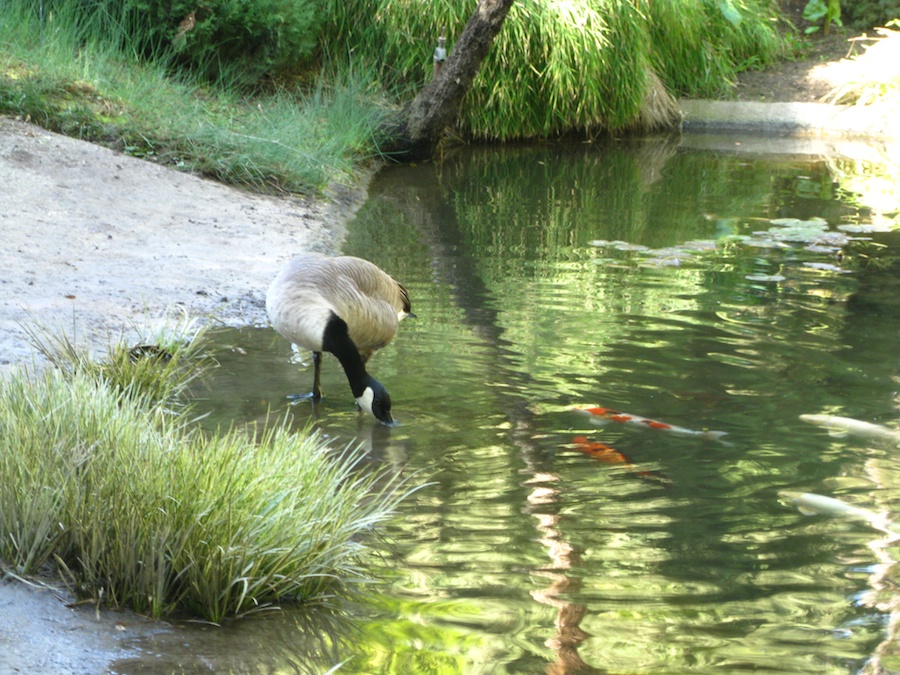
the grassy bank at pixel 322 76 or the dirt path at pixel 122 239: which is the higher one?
the grassy bank at pixel 322 76

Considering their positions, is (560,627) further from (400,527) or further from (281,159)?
(281,159)

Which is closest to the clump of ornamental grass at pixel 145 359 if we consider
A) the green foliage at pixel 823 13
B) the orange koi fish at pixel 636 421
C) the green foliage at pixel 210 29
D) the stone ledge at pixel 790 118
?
the orange koi fish at pixel 636 421

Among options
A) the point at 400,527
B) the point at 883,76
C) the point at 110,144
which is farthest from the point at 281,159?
the point at 883,76

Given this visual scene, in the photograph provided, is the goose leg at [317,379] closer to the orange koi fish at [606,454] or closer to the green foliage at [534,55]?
the orange koi fish at [606,454]

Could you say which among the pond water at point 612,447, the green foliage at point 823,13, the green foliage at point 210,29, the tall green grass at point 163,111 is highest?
the green foliage at point 823,13

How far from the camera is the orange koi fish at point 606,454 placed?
14.6 feet

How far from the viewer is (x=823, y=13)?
21609 millimetres

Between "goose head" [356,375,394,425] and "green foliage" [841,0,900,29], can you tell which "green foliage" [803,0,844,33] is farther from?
"goose head" [356,375,394,425]

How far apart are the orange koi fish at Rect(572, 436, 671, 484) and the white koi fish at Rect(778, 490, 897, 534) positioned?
54cm

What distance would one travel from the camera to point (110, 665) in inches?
106

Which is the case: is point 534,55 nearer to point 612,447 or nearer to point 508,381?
point 508,381

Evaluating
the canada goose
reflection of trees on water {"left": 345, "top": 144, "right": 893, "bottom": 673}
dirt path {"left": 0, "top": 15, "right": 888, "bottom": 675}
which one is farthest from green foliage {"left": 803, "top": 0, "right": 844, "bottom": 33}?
the canada goose

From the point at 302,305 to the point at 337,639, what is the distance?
2.18 meters

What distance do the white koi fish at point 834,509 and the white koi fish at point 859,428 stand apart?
823mm
